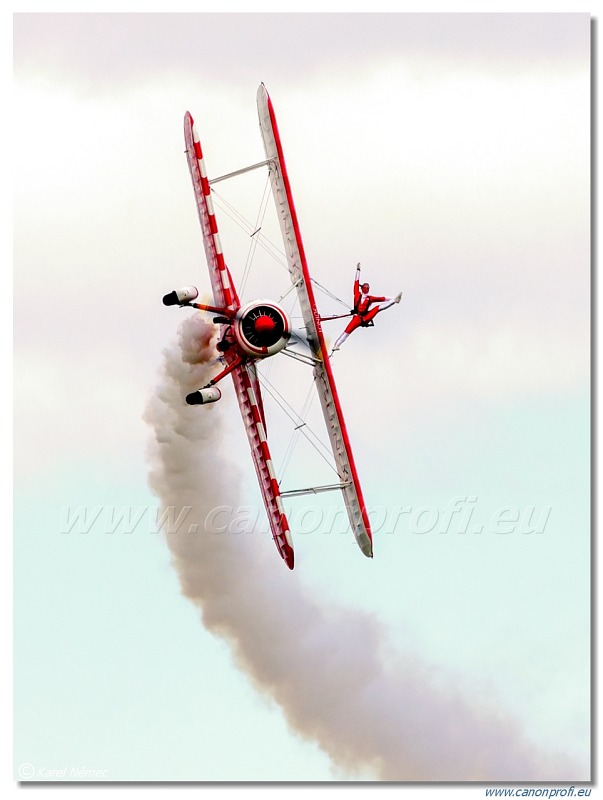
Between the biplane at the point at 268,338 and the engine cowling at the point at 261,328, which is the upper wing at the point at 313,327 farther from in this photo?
the engine cowling at the point at 261,328

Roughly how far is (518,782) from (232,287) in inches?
658

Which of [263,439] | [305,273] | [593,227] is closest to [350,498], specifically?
[263,439]

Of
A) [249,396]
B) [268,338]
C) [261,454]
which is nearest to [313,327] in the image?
[268,338]

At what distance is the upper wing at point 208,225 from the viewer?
176 ft

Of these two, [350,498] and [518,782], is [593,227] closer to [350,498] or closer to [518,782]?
[350,498]

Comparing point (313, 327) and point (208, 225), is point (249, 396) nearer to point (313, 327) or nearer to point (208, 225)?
point (313, 327)

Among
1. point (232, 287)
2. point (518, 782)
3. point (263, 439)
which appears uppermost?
point (232, 287)

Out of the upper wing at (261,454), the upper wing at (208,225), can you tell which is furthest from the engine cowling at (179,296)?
the upper wing at (261,454)

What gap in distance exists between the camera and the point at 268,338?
2087 inches

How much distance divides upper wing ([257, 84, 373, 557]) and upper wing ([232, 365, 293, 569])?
189 centimetres

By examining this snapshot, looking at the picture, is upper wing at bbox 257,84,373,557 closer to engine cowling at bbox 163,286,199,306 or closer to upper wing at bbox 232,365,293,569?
upper wing at bbox 232,365,293,569

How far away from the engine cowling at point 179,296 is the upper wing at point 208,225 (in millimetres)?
1510

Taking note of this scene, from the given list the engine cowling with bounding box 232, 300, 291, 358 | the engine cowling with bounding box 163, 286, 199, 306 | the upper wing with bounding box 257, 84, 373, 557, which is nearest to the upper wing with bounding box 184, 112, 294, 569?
the engine cowling with bounding box 232, 300, 291, 358

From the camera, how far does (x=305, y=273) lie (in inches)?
2125
